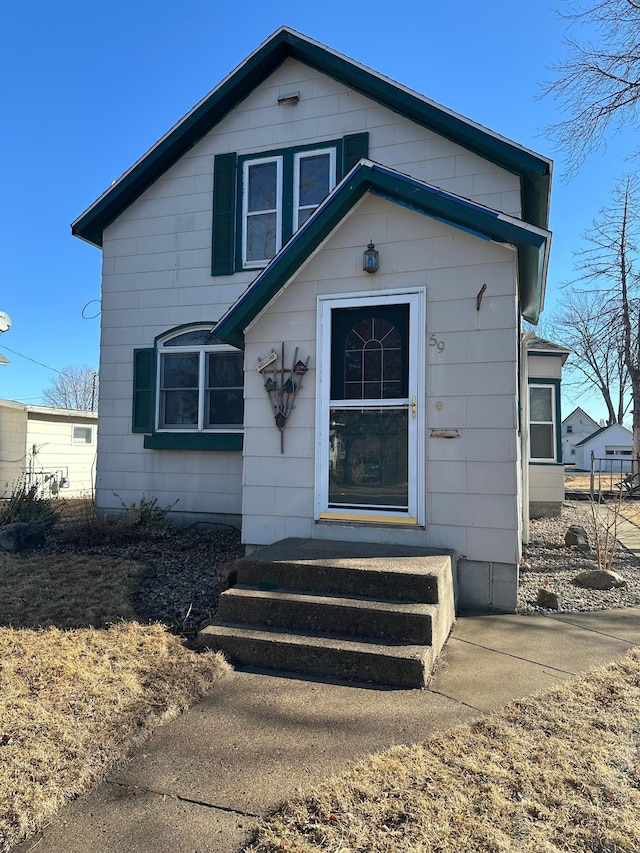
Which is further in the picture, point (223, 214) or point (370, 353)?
point (223, 214)

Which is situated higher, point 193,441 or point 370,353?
point 370,353

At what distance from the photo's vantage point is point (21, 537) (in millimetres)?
7598

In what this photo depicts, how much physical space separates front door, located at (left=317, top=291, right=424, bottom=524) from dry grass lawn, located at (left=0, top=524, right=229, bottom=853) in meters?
2.20

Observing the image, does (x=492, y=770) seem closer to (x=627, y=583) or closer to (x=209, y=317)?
(x=627, y=583)

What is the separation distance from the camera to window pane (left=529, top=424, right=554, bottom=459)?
41.2 ft

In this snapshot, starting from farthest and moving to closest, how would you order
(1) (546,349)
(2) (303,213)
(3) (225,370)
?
1. (1) (546,349)
2. (3) (225,370)
3. (2) (303,213)

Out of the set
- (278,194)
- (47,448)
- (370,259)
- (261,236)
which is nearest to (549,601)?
(370,259)

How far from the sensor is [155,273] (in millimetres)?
9234

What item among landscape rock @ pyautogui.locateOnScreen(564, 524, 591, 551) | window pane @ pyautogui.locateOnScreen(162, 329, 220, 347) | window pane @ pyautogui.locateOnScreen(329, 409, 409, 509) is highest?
window pane @ pyautogui.locateOnScreen(162, 329, 220, 347)

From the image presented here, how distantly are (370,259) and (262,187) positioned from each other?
13.9ft

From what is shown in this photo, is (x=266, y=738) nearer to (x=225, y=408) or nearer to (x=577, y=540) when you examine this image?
(x=225, y=408)

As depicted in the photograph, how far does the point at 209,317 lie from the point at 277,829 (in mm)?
7590

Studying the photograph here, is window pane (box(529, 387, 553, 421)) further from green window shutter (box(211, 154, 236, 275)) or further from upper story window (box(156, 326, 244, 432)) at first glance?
green window shutter (box(211, 154, 236, 275))

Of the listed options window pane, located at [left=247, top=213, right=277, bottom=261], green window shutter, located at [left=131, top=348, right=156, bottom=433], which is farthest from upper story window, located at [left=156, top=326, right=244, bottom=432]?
window pane, located at [left=247, top=213, right=277, bottom=261]
